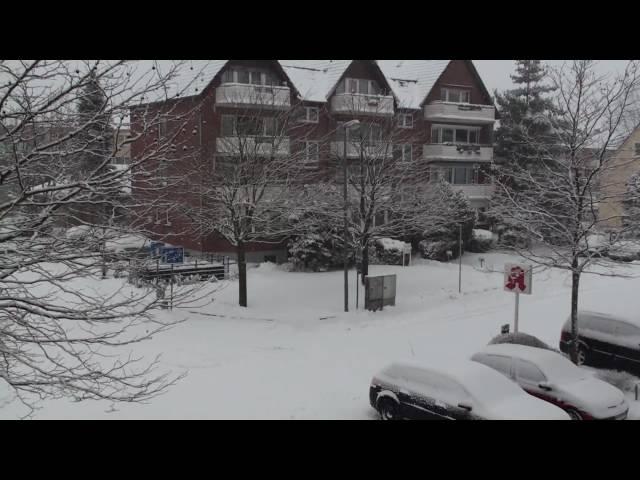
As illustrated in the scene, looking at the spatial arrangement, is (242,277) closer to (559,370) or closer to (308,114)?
(559,370)

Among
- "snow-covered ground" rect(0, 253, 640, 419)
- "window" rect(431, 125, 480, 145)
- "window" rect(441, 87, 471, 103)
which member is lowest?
"snow-covered ground" rect(0, 253, 640, 419)

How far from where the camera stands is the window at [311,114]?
91.1 feet

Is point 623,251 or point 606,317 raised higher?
point 623,251

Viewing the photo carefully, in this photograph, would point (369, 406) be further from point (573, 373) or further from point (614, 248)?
point (614, 248)

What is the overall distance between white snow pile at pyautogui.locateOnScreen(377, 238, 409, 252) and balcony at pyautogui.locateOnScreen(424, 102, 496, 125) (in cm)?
879

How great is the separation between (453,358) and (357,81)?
21.3 meters

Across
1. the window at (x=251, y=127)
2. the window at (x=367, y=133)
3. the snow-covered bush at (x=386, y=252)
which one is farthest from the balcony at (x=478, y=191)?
the window at (x=251, y=127)

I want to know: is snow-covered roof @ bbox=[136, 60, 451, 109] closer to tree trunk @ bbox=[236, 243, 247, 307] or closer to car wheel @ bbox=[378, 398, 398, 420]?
tree trunk @ bbox=[236, 243, 247, 307]

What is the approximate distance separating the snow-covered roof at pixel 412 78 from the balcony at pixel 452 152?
99.6 inches

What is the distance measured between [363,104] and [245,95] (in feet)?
21.7

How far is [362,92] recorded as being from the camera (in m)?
29.4

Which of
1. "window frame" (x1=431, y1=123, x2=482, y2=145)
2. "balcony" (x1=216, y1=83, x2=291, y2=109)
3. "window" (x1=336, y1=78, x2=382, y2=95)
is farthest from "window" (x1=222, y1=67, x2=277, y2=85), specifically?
"window frame" (x1=431, y1=123, x2=482, y2=145)

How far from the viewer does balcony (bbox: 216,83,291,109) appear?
902 inches

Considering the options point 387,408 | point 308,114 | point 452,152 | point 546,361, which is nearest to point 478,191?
point 452,152
